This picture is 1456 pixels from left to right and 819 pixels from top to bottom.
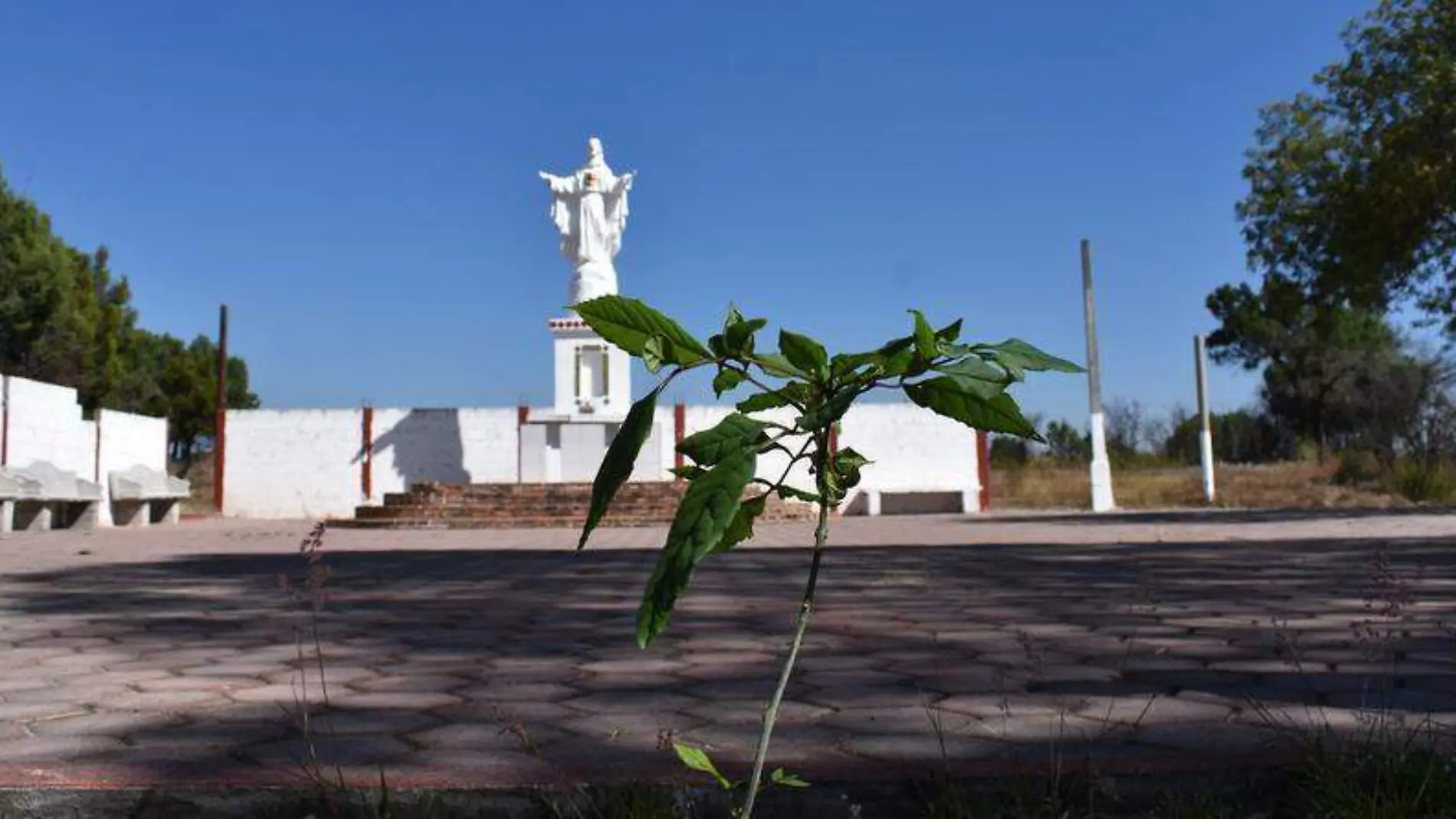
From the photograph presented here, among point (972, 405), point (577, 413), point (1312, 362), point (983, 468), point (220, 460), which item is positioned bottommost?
point (972, 405)

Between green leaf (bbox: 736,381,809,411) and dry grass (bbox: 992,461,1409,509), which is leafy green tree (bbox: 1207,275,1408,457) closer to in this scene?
dry grass (bbox: 992,461,1409,509)

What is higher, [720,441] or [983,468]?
[983,468]

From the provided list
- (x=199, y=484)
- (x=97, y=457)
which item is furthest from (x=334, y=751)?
(x=199, y=484)

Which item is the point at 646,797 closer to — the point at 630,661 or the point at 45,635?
the point at 630,661

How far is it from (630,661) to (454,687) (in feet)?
2.00

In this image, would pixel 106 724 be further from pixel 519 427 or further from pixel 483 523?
pixel 519 427

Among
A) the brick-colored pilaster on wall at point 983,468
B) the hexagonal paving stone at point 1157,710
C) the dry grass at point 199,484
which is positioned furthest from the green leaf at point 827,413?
the dry grass at point 199,484

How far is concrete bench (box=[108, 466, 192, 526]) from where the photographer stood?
767 inches

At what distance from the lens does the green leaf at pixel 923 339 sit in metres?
0.96

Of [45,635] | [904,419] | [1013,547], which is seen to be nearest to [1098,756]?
[45,635]

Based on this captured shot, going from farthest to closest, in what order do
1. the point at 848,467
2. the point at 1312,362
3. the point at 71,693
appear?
the point at 1312,362
the point at 71,693
the point at 848,467

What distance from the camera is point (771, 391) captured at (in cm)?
103

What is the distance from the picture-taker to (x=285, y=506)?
24.8 meters

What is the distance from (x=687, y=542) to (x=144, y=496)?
21.3 meters
